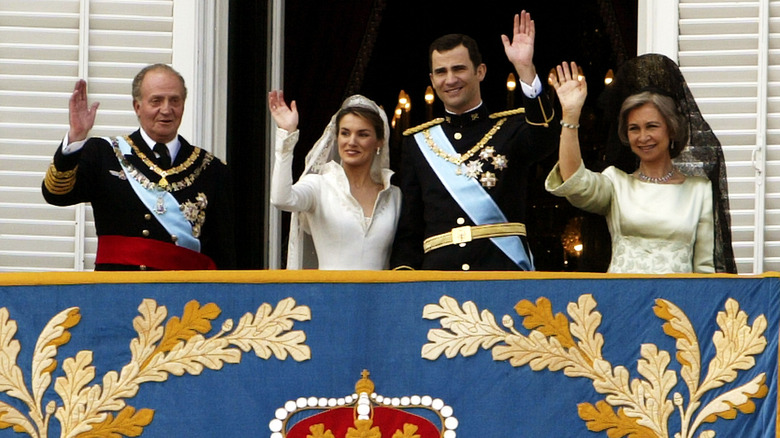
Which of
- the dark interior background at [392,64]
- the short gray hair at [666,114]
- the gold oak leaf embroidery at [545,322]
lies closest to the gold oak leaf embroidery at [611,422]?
the gold oak leaf embroidery at [545,322]

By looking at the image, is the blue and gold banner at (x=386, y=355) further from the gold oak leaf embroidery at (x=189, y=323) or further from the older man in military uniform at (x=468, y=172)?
the older man in military uniform at (x=468, y=172)

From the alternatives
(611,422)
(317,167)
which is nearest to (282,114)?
(317,167)

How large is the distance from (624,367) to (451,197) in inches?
36.5

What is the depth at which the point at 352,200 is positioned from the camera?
571 cm

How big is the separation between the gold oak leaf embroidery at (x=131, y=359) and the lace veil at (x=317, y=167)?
78 cm

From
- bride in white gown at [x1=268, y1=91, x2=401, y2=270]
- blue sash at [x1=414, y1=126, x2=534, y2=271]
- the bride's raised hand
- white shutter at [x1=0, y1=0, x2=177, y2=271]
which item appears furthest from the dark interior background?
blue sash at [x1=414, y1=126, x2=534, y2=271]

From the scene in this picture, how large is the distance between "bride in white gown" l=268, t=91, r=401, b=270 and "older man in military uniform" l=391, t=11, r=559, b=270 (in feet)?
0.25

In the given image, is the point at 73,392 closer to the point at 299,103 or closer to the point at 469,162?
the point at 469,162

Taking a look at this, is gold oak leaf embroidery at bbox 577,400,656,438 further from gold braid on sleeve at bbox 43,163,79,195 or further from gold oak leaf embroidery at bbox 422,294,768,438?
gold braid on sleeve at bbox 43,163,79,195

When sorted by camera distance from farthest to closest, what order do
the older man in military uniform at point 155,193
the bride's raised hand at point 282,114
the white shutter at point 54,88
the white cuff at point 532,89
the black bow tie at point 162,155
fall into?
the white shutter at point 54,88, the black bow tie at point 162,155, the older man in military uniform at point 155,193, the bride's raised hand at point 282,114, the white cuff at point 532,89

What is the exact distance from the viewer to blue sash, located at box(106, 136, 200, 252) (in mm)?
5562

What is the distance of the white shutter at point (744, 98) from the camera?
240 inches

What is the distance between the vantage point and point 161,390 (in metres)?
5.02

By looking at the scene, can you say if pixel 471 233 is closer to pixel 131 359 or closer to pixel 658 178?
pixel 658 178
